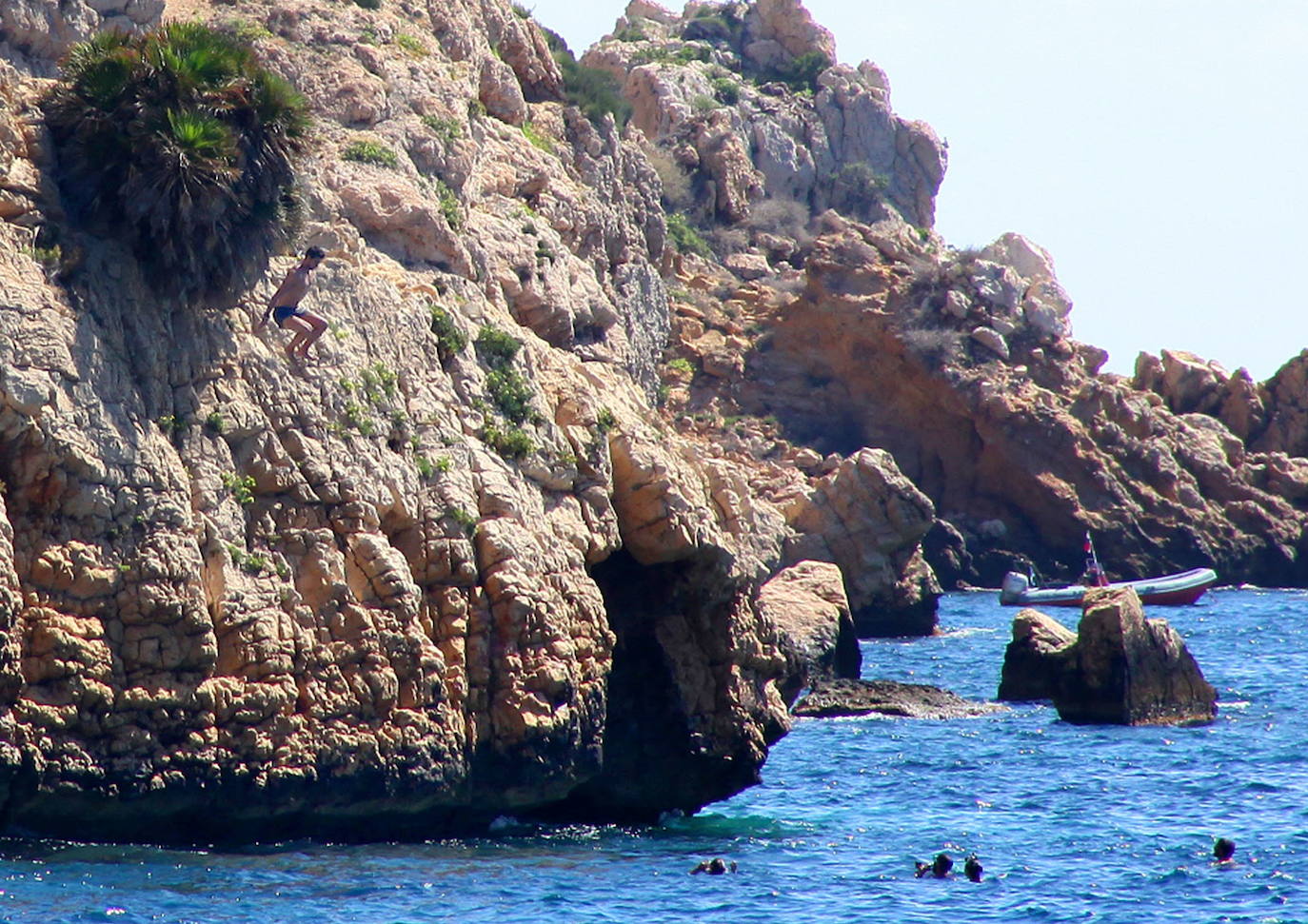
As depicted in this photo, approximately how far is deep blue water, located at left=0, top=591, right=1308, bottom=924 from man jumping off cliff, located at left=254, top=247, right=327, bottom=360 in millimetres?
5256

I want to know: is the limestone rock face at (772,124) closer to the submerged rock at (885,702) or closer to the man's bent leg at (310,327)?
the submerged rock at (885,702)

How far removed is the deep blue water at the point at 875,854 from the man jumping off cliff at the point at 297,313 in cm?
526

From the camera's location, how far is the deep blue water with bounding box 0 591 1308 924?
15664mm

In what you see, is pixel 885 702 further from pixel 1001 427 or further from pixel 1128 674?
pixel 1001 427

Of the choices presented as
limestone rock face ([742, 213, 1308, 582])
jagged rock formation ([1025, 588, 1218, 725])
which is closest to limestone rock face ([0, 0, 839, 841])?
jagged rock formation ([1025, 588, 1218, 725])

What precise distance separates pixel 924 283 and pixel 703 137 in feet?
55.1

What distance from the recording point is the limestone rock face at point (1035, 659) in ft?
115

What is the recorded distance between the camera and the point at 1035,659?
3631 centimetres

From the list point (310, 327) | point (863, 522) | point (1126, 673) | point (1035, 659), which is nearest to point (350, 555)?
point (310, 327)

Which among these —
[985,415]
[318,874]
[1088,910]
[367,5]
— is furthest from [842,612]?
[985,415]

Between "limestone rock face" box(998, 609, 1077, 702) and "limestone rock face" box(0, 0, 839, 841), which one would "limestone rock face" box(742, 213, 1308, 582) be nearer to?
"limestone rock face" box(998, 609, 1077, 702)

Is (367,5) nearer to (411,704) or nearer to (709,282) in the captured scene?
(411,704)

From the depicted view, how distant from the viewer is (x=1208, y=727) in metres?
32.8

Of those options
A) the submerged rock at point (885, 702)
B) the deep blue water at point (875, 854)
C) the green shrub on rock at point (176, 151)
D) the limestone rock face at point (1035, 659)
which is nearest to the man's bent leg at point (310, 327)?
the green shrub on rock at point (176, 151)
